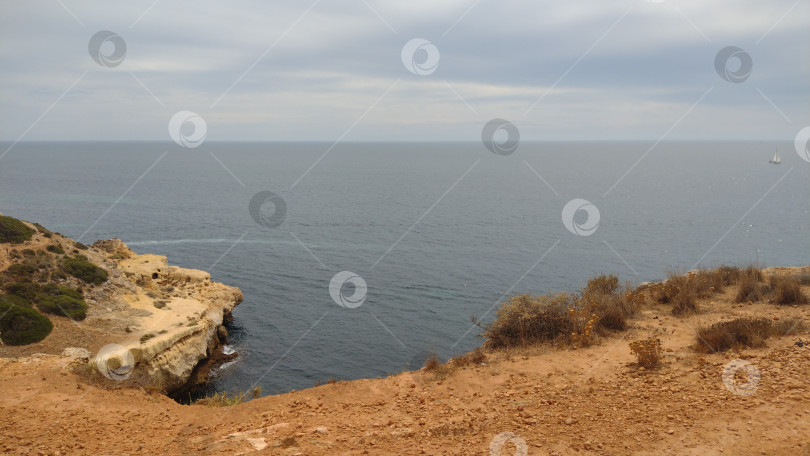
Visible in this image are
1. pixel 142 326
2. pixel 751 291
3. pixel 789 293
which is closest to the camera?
pixel 789 293

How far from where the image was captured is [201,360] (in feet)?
88.4

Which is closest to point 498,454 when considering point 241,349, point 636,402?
point 636,402

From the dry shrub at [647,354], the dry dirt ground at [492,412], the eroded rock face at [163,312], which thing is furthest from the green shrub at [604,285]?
the eroded rock face at [163,312]

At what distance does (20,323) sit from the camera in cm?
1973

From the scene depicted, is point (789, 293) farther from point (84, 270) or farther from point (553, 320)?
point (84, 270)

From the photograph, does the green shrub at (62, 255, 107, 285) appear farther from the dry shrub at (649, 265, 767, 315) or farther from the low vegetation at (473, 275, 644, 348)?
the dry shrub at (649, 265, 767, 315)

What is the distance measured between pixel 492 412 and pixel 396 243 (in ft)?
145

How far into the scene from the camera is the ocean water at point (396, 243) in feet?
100

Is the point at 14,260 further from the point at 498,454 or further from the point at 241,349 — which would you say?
the point at 498,454

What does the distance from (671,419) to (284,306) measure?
3038 cm

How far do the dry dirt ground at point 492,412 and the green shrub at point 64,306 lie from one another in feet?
28.0

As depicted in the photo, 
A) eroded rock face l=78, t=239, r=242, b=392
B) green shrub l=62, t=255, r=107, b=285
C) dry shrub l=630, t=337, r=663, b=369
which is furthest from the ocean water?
dry shrub l=630, t=337, r=663, b=369

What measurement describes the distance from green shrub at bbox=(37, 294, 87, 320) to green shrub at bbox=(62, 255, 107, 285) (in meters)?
2.41

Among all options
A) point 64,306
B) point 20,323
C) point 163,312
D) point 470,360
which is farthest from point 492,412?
point 163,312
